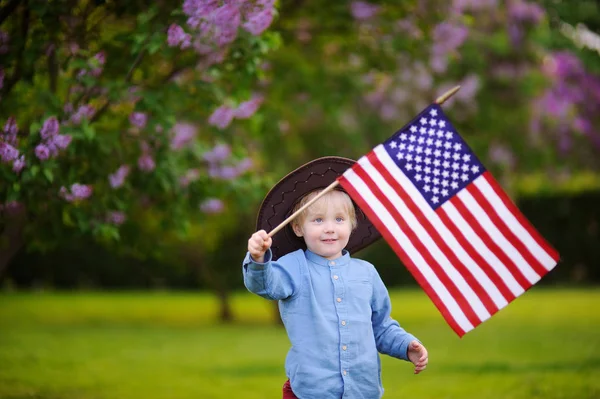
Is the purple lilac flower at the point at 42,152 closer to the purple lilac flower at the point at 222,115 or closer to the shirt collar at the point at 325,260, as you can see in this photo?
the purple lilac flower at the point at 222,115

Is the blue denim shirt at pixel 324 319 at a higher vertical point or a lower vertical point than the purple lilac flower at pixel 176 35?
lower

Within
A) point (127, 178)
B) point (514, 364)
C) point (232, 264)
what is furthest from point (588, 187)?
point (127, 178)

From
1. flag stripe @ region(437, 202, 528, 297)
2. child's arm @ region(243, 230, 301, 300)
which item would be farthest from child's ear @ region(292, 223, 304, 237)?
flag stripe @ region(437, 202, 528, 297)

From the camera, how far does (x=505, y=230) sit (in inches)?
172

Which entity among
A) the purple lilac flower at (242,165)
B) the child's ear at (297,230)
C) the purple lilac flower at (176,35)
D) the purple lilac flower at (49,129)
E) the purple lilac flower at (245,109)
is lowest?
the purple lilac flower at (242,165)

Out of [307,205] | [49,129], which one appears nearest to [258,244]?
[307,205]

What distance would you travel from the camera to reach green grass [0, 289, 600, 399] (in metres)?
8.61

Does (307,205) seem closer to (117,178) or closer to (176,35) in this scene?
(176,35)

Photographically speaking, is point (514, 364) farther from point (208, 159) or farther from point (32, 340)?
point (32, 340)

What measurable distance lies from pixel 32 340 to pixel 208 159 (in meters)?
7.01

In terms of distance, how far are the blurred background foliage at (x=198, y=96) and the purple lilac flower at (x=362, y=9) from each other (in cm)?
2

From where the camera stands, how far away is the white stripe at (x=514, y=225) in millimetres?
4316

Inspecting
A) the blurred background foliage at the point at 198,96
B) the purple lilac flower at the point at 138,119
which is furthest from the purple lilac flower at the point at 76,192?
the purple lilac flower at the point at 138,119

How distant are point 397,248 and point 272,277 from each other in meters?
0.70
